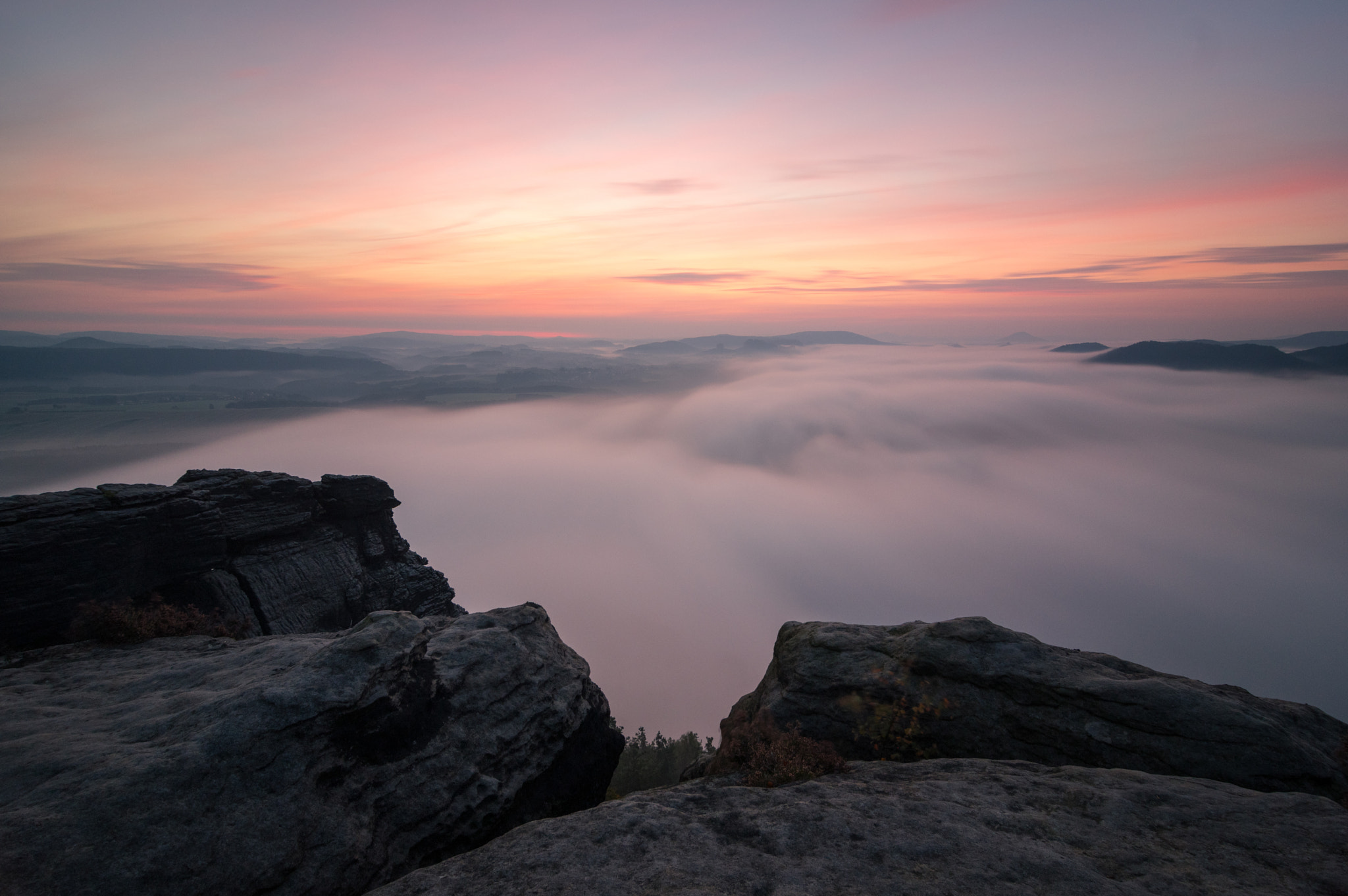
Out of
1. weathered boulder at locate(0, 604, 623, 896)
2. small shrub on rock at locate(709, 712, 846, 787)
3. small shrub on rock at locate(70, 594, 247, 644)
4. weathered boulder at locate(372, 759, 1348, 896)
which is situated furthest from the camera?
small shrub on rock at locate(70, 594, 247, 644)

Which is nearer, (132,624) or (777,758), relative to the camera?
(777,758)

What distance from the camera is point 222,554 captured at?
81.7 feet

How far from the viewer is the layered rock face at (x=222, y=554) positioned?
19.0 m

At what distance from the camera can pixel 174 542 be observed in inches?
912

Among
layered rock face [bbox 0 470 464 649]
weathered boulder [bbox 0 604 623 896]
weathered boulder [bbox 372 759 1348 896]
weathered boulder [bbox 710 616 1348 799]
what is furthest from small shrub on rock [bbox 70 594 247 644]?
weathered boulder [bbox 710 616 1348 799]

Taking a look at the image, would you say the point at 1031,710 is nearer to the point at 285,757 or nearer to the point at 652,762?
the point at 285,757

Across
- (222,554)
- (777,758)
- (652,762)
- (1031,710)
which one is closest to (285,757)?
(777,758)

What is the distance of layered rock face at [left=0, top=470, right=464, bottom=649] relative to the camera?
750 inches

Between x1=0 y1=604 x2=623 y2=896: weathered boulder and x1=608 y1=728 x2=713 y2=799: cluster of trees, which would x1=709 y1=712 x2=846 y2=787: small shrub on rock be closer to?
x1=0 y1=604 x2=623 y2=896: weathered boulder

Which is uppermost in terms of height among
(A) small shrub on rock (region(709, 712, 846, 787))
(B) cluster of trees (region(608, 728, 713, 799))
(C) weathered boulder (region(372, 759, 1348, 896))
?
(C) weathered boulder (region(372, 759, 1348, 896))

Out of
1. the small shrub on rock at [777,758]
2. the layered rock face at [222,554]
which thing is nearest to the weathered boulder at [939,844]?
the small shrub on rock at [777,758]

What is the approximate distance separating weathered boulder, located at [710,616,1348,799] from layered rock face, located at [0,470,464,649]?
74.4ft

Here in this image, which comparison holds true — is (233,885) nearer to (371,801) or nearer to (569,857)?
(371,801)

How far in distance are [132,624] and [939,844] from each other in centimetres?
2488
